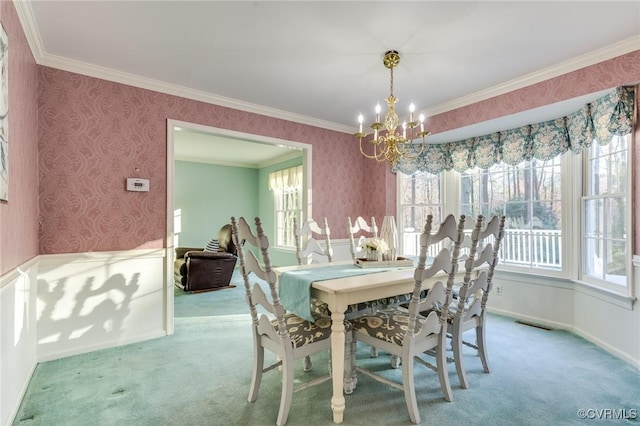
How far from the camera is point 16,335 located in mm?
1930

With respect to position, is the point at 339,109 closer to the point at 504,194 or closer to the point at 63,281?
the point at 504,194

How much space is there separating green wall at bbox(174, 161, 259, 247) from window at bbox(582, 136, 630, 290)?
617 cm

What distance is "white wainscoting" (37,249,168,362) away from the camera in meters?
2.61

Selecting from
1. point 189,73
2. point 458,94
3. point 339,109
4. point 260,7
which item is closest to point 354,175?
point 339,109

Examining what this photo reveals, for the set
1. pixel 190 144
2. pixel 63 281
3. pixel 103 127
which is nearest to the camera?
pixel 63 281

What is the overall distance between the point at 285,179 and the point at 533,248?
14.6 feet

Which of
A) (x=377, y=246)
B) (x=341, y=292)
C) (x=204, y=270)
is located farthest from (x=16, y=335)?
(x=204, y=270)

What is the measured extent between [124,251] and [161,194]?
0.62 metres

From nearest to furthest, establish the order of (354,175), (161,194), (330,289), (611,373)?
(330,289), (611,373), (161,194), (354,175)

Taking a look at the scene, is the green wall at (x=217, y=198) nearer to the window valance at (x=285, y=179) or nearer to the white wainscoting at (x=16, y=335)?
the window valance at (x=285, y=179)

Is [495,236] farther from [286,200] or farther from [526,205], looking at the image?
[286,200]

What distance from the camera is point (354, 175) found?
4.73 m

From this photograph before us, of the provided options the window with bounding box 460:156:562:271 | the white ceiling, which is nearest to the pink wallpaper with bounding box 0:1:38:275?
the white ceiling

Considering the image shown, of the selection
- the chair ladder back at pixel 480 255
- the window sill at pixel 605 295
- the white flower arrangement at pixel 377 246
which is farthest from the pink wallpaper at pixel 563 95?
the white flower arrangement at pixel 377 246
